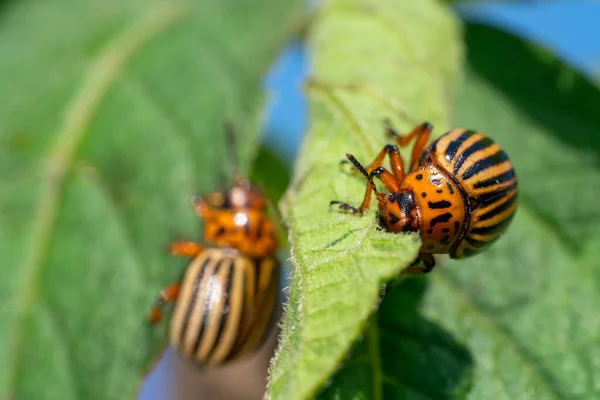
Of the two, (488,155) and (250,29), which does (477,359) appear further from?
(250,29)

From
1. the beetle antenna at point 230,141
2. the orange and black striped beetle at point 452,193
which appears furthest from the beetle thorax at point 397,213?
the beetle antenna at point 230,141

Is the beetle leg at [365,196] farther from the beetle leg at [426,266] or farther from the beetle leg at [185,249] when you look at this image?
the beetle leg at [185,249]

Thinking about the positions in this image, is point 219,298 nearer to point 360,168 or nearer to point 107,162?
point 107,162

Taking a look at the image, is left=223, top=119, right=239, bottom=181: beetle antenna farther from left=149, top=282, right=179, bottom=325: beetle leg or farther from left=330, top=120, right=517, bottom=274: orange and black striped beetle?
left=330, top=120, right=517, bottom=274: orange and black striped beetle

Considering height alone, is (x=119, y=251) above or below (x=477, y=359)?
above

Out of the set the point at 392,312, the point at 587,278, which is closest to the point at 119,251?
the point at 392,312

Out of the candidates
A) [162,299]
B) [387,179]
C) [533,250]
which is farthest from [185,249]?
[533,250]

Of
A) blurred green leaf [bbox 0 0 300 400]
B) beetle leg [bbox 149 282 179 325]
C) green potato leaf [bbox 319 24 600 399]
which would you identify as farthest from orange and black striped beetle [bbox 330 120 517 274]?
beetle leg [bbox 149 282 179 325]
